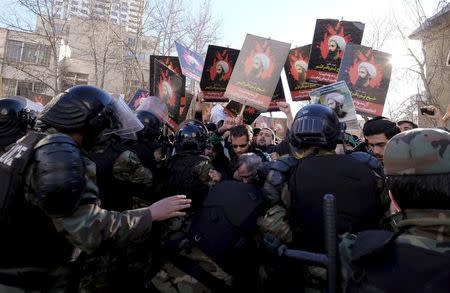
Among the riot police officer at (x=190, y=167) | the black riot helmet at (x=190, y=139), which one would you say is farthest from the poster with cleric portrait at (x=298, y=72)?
the riot police officer at (x=190, y=167)

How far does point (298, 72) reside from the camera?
7.19m

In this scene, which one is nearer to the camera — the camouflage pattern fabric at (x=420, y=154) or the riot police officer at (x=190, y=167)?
the camouflage pattern fabric at (x=420, y=154)

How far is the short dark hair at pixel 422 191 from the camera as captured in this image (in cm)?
147

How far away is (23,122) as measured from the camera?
4.61 m

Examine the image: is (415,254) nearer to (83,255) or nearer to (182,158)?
(83,255)

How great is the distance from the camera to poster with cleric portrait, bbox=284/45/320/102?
7.00m

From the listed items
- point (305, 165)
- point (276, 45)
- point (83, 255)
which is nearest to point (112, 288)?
point (83, 255)

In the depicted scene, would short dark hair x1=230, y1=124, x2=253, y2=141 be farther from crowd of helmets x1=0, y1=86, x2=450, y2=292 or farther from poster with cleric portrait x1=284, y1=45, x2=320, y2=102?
poster with cleric portrait x1=284, y1=45, x2=320, y2=102

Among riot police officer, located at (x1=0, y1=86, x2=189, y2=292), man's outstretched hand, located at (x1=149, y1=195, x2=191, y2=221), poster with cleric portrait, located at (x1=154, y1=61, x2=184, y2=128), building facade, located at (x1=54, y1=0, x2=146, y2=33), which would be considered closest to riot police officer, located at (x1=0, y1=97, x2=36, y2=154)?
poster with cleric portrait, located at (x1=154, y1=61, x2=184, y2=128)

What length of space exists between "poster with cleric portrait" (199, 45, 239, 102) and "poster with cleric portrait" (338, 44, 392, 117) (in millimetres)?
2036

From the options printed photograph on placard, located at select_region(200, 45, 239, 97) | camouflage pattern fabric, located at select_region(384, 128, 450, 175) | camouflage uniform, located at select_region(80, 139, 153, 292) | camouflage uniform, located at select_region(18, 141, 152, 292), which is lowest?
camouflage uniform, located at select_region(80, 139, 153, 292)

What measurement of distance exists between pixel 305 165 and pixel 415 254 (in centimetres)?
116

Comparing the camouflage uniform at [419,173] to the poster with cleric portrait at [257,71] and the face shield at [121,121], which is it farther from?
the poster with cleric portrait at [257,71]

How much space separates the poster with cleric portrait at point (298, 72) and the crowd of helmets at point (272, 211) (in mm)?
3560
